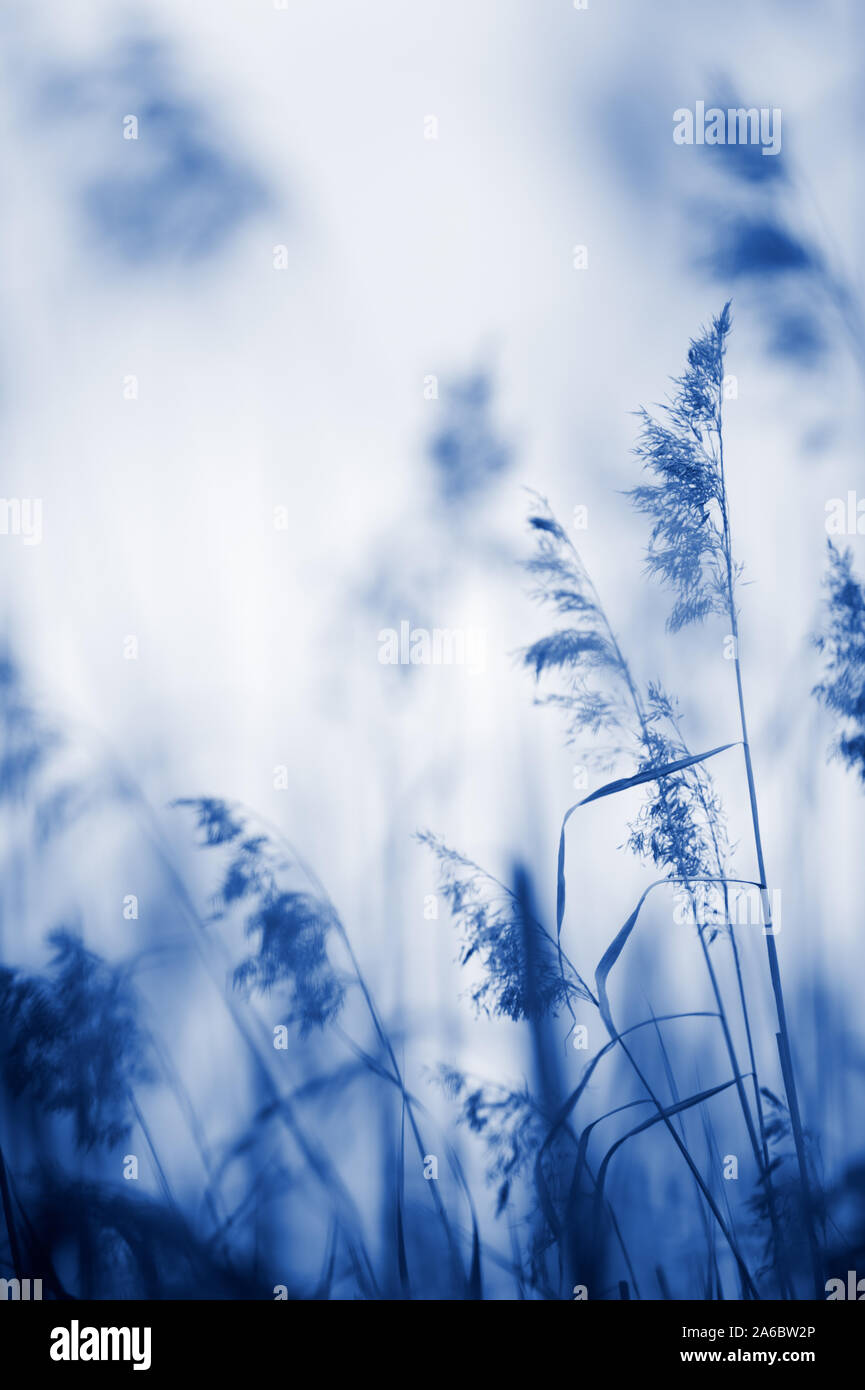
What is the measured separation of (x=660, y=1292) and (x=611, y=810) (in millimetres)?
674

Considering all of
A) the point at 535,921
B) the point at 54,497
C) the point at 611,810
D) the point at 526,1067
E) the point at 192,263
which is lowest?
the point at 526,1067

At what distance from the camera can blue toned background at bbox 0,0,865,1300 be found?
138 centimetres

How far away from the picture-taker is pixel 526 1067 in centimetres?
139

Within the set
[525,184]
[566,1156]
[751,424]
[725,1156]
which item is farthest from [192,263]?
[725,1156]

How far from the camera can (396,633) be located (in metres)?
1.42

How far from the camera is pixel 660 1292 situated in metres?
1.37

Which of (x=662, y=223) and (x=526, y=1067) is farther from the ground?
(x=662, y=223)

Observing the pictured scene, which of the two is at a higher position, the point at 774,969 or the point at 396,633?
the point at 396,633

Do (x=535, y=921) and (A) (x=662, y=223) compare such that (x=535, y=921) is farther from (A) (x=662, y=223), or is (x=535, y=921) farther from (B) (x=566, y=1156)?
(A) (x=662, y=223)

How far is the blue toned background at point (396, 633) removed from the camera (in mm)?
1384

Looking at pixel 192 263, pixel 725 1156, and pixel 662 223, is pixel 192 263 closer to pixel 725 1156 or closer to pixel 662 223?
pixel 662 223

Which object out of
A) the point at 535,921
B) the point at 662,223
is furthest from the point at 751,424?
the point at 535,921

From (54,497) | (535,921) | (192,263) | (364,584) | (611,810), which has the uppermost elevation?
(192,263)

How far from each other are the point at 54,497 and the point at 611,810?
94cm
